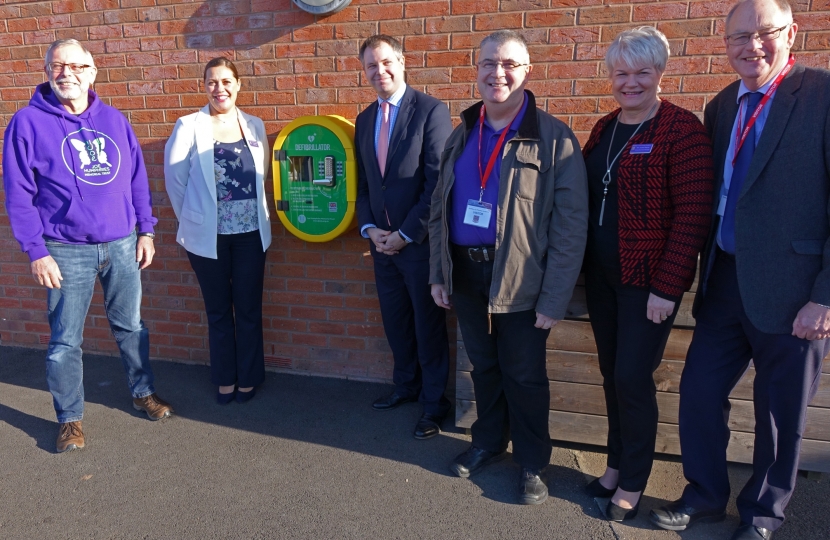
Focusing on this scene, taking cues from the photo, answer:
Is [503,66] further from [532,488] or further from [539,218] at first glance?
[532,488]

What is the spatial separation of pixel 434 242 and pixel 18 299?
3713mm

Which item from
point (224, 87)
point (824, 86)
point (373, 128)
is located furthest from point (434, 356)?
point (824, 86)

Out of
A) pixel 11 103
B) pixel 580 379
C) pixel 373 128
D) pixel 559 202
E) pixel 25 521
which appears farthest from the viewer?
pixel 11 103

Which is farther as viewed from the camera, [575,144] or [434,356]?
[434,356]

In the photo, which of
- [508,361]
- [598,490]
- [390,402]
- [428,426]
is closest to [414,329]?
[390,402]

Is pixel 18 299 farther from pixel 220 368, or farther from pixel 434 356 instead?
pixel 434 356

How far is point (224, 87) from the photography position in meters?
3.50

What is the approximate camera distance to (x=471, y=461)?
3.04 m

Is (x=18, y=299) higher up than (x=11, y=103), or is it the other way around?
(x=11, y=103)

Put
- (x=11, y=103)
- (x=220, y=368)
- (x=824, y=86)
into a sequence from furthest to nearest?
1. (x=11, y=103)
2. (x=220, y=368)
3. (x=824, y=86)

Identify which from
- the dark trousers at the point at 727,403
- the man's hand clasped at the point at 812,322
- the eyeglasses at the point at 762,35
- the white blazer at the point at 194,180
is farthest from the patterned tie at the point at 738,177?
the white blazer at the point at 194,180

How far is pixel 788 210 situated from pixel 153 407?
350 cm

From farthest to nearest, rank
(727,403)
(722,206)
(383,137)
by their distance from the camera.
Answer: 1. (383,137)
2. (727,403)
3. (722,206)

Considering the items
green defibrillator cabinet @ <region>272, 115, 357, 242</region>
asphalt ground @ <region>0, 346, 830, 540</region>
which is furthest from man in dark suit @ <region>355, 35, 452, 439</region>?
asphalt ground @ <region>0, 346, 830, 540</region>
